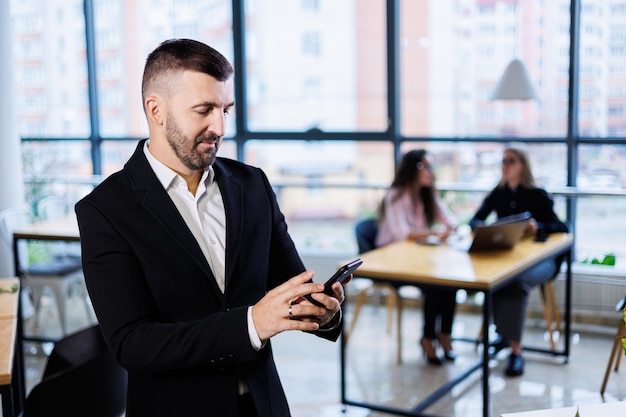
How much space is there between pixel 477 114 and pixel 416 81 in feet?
1.61

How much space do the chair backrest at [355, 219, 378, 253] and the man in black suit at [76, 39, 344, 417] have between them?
10.1 feet

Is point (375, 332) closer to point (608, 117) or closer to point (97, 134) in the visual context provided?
point (608, 117)

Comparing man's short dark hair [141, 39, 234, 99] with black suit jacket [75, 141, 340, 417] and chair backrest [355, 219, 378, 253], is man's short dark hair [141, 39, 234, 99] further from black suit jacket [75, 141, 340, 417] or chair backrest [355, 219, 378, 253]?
chair backrest [355, 219, 378, 253]

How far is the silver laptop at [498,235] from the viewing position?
14.2 ft

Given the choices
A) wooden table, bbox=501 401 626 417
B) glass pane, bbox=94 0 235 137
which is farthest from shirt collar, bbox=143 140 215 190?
glass pane, bbox=94 0 235 137

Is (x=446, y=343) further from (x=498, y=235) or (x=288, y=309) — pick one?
(x=288, y=309)

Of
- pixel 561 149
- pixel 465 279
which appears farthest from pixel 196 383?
pixel 561 149

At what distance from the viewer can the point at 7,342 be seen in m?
2.75

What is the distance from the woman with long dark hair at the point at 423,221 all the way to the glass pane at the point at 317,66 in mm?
1058

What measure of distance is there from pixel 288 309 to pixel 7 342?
4.78ft

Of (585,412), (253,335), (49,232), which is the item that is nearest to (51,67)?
(49,232)

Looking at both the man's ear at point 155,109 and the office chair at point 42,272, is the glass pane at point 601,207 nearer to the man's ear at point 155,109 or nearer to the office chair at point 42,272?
the office chair at point 42,272

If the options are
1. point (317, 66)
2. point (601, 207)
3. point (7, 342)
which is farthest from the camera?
point (317, 66)

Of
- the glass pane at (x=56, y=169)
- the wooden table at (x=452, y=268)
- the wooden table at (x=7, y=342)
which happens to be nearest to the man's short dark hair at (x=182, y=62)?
the wooden table at (x=7, y=342)
